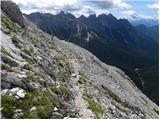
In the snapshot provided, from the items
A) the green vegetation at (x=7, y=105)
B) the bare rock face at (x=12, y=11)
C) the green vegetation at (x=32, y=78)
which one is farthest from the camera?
the bare rock face at (x=12, y=11)

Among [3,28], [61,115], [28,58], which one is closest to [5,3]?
[3,28]

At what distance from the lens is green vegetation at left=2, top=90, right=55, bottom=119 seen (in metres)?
17.9

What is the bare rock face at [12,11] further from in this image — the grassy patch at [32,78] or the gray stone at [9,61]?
the grassy patch at [32,78]

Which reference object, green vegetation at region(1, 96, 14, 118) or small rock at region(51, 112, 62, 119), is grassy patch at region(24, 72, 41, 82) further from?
green vegetation at region(1, 96, 14, 118)

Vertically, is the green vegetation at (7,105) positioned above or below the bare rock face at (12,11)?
below

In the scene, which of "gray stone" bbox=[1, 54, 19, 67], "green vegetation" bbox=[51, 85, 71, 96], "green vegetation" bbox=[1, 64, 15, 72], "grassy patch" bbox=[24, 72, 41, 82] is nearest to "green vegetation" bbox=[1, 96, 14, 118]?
"green vegetation" bbox=[1, 64, 15, 72]

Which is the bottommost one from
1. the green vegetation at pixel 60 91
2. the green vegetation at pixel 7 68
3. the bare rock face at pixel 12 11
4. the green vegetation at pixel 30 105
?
the green vegetation at pixel 60 91

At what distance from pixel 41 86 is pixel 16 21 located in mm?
25536

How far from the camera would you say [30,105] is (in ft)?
62.5

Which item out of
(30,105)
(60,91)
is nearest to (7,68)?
(30,105)

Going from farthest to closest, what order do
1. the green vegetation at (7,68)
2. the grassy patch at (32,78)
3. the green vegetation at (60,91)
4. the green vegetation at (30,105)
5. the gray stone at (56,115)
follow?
the green vegetation at (60,91)
the grassy patch at (32,78)
the green vegetation at (7,68)
the gray stone at (56,115)
the green vegetation at (30,105)

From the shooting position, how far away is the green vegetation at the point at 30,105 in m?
17.9

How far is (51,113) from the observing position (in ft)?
64.7

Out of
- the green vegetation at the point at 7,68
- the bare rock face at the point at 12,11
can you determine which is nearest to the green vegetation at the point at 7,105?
the green vegetation at the point at 7,68
